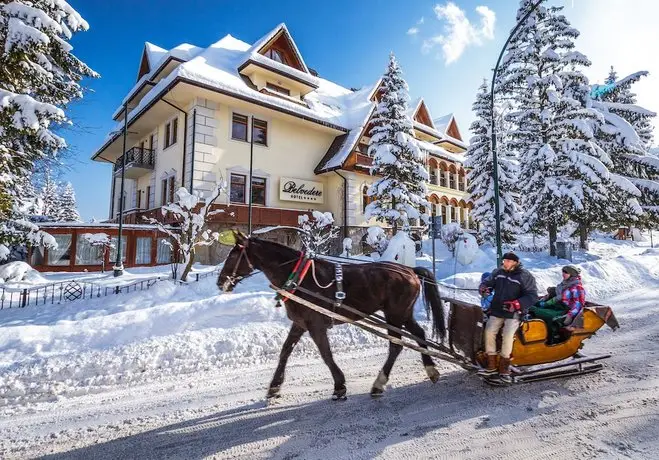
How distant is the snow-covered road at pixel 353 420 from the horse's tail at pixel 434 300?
2.28ft

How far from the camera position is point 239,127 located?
786 inches

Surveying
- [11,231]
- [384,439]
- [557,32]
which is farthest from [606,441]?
[557,32]

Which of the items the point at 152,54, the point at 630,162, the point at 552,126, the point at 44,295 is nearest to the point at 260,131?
the point at 152,54

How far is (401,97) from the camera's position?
1900 centimetres

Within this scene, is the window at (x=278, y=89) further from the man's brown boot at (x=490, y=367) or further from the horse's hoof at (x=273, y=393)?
the man's brown boot at (x=490, y=367)

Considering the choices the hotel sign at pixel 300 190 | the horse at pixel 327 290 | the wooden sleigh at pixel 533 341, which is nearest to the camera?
the horse at pixel 327 290

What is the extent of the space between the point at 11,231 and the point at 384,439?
12.4 m

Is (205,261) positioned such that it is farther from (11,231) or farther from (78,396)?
(78,396)

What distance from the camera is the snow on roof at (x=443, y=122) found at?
110 ft

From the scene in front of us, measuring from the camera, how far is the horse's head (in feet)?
14.1

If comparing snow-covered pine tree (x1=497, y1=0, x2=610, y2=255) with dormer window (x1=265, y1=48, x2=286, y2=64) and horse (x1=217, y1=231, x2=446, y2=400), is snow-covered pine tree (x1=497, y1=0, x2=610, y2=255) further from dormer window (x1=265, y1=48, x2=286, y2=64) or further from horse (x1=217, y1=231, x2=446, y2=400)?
horse (x1=217, y1=231, x2=446, y2=400)

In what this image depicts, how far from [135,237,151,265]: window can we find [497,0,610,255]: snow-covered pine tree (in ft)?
66.9

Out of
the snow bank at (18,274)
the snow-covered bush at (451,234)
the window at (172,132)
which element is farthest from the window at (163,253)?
the snow-covered bush at (451,234)

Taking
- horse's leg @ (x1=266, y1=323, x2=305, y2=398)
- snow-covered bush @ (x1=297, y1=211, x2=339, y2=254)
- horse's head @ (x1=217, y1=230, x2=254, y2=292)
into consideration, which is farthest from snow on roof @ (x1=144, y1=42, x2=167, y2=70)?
horse's leg @ (x1=266, y1=323, x2=305, y2=398)
